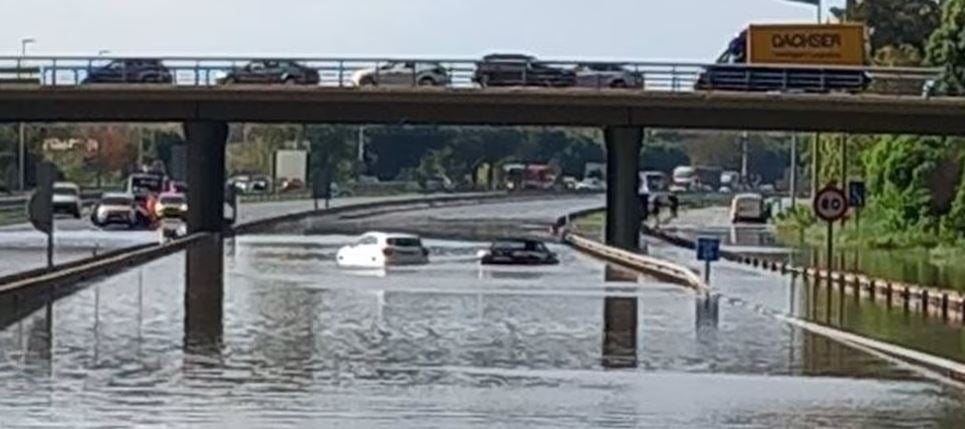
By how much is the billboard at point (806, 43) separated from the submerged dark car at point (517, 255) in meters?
23.7

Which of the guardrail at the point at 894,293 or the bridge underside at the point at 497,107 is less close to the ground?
the bridge underside at the point at 497,107

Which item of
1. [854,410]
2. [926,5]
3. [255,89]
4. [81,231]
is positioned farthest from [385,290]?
[926,5]

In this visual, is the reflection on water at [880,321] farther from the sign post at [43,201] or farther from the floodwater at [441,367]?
the sign post at [43,201]

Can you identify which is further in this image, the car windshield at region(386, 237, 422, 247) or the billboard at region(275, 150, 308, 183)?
the billboard at region(275, 150, 308, 183)

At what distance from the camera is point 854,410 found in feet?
81.7

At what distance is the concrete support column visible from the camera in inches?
3194

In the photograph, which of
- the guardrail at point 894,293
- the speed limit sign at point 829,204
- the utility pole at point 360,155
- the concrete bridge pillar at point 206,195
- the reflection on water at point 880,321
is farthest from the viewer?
the utility pole at point 360,155

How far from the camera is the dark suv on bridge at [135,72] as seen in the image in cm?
7538

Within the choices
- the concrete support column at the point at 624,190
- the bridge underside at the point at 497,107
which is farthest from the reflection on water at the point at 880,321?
the concrete support column at the point at 624,190

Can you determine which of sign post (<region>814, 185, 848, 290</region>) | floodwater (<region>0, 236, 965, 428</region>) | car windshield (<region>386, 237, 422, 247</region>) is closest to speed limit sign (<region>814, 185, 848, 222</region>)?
sign post (<region>814, 185, 848, 290</region>)

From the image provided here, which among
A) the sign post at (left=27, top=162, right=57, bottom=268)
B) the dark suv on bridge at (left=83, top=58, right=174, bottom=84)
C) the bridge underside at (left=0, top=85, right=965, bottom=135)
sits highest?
the dark suv on bridge at (left=83, top=58, right=174, bottom=84)

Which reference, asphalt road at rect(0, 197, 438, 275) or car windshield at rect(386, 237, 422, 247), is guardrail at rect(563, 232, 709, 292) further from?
asphalt road at rect(0, 197, 438, 275)

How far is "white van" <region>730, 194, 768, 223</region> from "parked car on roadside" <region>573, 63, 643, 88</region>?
48.0 meters

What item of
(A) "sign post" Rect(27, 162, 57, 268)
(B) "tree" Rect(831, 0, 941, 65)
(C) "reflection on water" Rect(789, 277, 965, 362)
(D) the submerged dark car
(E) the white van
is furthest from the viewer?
(B) "tree" Rect(831, 0, 941, 65)
